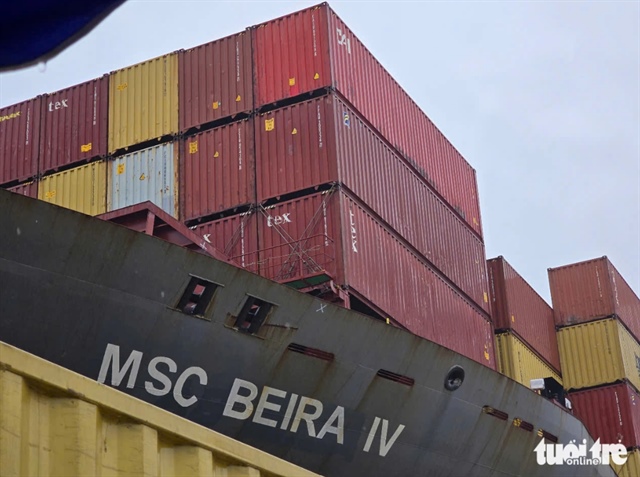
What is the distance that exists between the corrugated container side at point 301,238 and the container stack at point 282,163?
3 centimetres

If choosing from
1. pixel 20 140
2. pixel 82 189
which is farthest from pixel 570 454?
pixel 20 140

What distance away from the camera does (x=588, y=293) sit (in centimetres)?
3531

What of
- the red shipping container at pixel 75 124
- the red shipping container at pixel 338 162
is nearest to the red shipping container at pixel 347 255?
the red shipping container at pixel 338 162

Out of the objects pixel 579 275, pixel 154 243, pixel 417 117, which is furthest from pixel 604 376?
pixel 154 243

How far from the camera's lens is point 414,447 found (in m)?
17.3

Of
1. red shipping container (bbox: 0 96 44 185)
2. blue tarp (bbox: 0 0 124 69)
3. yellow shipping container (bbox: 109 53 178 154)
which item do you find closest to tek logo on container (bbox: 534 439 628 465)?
yellow shipping container (bbox: 109 53 178 154)

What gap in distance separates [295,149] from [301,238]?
217 cm

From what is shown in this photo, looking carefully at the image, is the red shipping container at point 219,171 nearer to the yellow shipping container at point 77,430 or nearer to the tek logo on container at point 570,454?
the tek logo on container at point 570,454

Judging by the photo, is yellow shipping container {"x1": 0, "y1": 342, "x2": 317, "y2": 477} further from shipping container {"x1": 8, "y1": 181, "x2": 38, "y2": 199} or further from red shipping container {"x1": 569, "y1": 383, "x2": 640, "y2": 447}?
red shipping container {"x1": 569, "y1": 383, "x2": 640, "y2": 447}

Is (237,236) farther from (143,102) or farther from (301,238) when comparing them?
(143,102)

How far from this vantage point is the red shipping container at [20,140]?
23203 mm

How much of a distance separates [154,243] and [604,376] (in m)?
22.9

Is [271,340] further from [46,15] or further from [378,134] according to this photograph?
[46,15]

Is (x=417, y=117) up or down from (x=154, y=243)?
up
